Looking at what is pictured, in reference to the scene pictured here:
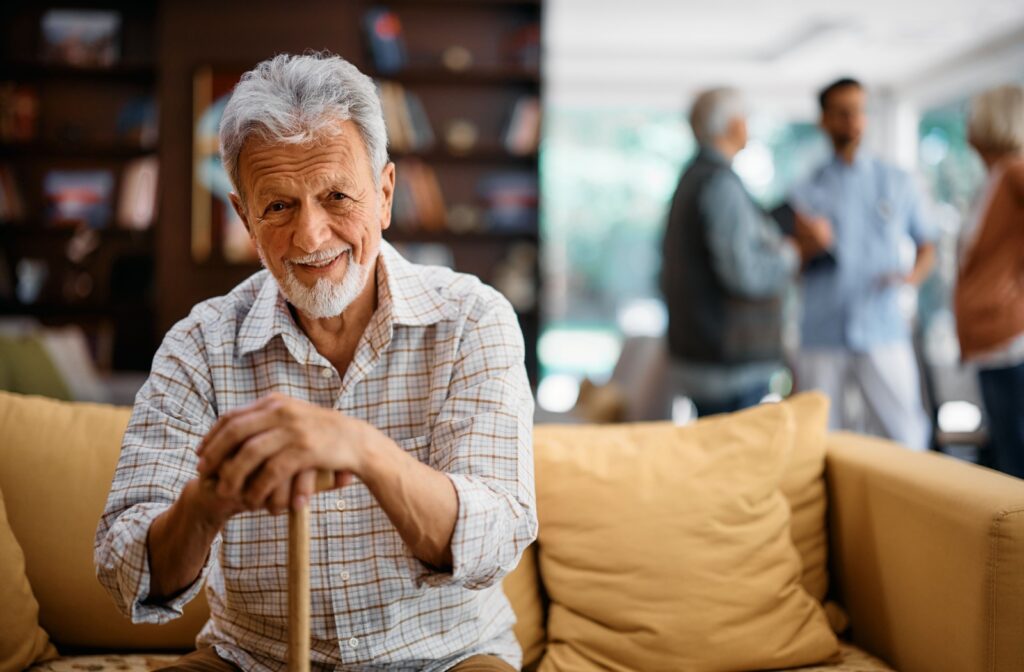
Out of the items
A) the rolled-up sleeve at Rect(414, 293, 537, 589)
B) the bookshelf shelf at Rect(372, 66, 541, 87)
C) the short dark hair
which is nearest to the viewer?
the rolled-up sleeve at Rect(414, 293, 537, 589)

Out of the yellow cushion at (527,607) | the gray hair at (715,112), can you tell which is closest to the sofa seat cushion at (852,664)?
the yellow cushion at (527,607)

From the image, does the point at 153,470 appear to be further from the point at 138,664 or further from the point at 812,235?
the point at 812,235

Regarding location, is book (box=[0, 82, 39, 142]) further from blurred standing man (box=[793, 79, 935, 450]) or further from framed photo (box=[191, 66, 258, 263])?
blurred standing man (box=[793, 79, 935, 450])

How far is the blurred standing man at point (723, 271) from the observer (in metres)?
2.92

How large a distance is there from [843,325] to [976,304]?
0.66 m

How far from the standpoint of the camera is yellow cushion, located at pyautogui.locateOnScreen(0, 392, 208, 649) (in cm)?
152

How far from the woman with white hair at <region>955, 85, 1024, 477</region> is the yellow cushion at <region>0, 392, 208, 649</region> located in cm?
220

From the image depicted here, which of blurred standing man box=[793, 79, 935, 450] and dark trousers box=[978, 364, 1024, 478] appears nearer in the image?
dark trousers box=[978, 364, 1024, 478]

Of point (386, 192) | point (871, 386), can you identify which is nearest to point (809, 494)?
point (386, 192)

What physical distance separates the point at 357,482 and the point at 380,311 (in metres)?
0.23

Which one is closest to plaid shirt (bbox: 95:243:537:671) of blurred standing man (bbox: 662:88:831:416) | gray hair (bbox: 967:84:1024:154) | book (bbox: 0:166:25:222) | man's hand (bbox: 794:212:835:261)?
blurred standing man (bbox: 662:88:831:416)

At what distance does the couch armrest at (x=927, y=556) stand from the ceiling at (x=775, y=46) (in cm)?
414

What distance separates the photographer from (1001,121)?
2752 millimetres

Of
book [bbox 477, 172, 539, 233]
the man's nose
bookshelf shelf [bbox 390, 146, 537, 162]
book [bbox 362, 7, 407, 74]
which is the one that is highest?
book [bbox 362, 7, 407, 74]
